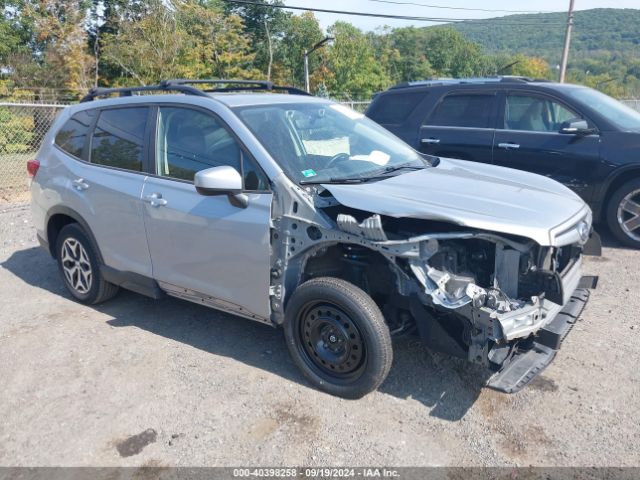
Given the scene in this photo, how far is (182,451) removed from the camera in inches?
122

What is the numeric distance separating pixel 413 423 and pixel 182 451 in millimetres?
1321

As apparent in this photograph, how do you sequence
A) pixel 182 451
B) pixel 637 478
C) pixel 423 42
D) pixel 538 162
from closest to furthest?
pixel 637 478
pixel 182 451
pixel 538 162
pixel 423 42

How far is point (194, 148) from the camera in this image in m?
4.04

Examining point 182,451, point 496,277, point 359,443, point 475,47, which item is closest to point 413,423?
point 359,443

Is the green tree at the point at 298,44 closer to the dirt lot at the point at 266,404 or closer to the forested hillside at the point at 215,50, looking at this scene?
the forested hillside at the point at 215,50

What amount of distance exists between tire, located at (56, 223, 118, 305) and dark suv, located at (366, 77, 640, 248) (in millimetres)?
4448

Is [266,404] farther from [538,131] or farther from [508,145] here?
[538,131]

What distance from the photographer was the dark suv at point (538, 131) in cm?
631

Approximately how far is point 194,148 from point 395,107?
448 centimetres

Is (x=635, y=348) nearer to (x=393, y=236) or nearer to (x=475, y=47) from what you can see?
(x=393, y=236)

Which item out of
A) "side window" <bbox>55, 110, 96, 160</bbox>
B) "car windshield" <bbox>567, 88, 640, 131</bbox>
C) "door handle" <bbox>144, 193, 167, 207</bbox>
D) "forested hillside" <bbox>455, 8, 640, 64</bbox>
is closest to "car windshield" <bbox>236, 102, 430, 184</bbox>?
"door handle" <bbox>144, 193, 167, 207</bbox>

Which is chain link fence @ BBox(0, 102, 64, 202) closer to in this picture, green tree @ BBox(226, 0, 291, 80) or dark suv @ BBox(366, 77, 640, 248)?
dark suv @ BBox(366, 77, 640, 248)

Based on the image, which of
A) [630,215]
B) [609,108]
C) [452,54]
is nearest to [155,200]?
[630,215]

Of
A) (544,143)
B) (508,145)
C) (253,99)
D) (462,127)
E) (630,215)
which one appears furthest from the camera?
(462,127)
